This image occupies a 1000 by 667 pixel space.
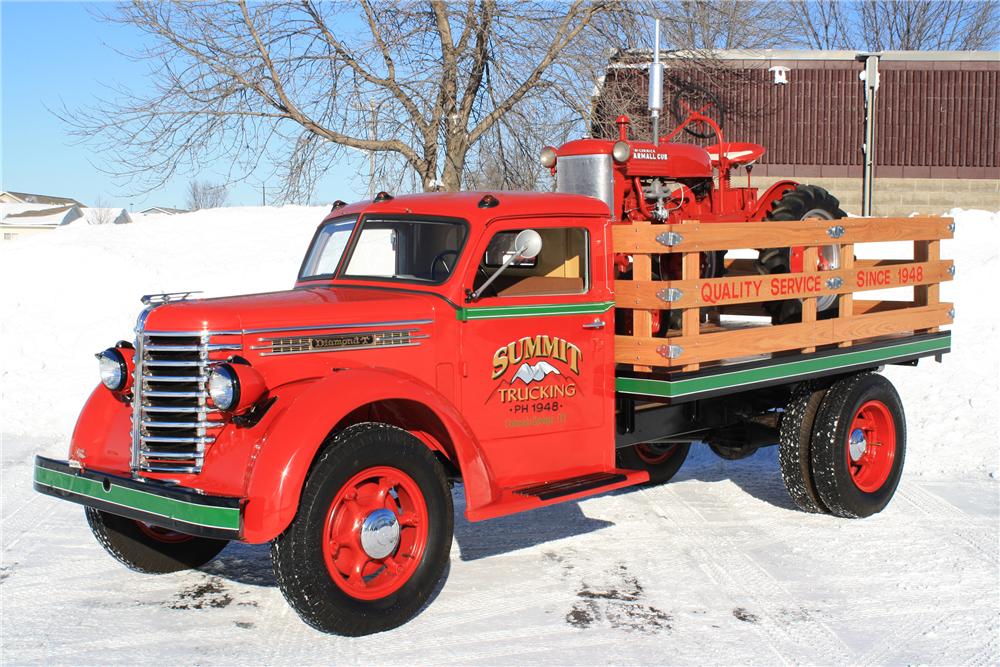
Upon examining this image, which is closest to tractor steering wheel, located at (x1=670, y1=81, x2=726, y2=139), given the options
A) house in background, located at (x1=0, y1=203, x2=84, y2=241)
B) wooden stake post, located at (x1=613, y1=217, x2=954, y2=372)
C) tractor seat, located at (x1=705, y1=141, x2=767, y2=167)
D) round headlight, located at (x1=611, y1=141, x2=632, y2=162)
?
tractor seat, located at (x1=705, y1=141, x2=767, y2=167)

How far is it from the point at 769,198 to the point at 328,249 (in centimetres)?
399

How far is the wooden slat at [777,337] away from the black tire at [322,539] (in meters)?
1.48

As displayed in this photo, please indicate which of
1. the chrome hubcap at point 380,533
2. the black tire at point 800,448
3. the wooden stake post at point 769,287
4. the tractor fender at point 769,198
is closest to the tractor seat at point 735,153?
the tractor fender at point 769,198

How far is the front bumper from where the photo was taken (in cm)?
443

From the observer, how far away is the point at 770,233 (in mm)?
6469

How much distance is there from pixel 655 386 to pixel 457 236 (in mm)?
1371

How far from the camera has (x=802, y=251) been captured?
7012 millimetres

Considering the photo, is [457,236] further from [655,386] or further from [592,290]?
[655,386]

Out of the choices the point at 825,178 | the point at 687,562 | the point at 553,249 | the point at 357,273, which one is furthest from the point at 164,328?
the point at 825,178

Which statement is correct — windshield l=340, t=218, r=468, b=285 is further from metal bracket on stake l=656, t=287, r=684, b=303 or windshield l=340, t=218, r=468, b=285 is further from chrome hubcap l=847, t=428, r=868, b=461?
chrome hubcap l=847, t=428, r=868, b=461

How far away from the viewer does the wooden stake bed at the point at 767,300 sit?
19.2ft

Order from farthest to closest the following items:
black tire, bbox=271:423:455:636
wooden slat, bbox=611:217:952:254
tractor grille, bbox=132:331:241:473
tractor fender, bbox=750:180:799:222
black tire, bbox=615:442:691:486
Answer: tractor fender, bbox=750:180:799:222, black tire, bbox=615:442:691:486, wooden slat, bbox=611:217:952:254, tractor grille, bbox=132:331:241:473, black tire, bbox=271:423:455:636

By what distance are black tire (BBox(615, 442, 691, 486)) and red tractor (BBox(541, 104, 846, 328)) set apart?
A: 1308 mm

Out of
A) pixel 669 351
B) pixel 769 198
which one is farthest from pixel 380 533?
pixel 769 198
